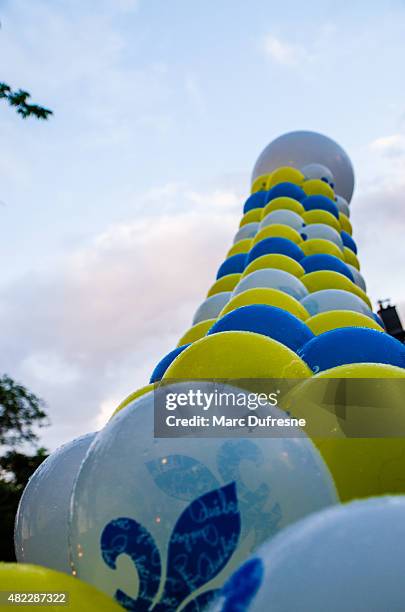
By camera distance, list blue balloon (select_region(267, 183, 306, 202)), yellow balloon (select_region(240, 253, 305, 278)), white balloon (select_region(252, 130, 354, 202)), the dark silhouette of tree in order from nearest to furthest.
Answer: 1. yellow balloon (select_region(240, 253, 305, 278))
2. blue balloon (select_region(267, 183, 306, 202))
3. white balloon (select_region(252, 130, 354, 202))
4. the dark silhouette of tree

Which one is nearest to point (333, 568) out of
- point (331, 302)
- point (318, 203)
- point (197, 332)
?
point (331, 302)

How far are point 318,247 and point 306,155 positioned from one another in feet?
9.20

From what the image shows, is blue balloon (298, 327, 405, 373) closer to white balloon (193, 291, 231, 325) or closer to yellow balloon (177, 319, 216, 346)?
yellow balloon (177, 319, 216, 346)

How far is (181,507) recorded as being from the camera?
1.38m

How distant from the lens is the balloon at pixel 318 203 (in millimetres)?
6309

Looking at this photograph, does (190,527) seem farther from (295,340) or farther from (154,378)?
(154,378)

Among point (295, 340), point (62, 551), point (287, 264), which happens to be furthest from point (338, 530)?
point (287, 264)

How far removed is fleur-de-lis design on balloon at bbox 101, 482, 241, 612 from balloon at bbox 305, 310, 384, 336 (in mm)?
1771

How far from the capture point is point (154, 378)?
3.18 m

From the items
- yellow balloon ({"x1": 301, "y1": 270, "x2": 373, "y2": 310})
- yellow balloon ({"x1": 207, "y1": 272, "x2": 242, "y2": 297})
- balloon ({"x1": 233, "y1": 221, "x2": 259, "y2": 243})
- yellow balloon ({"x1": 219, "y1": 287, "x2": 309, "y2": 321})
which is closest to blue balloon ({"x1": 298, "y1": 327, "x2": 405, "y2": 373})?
yellow balloon ({"x1": 219, "y1": 287, "x2": 309, "y2": 321})

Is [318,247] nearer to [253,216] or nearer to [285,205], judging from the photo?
[285,205]

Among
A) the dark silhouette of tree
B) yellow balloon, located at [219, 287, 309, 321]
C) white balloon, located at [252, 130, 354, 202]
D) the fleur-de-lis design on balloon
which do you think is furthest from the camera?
the dark silhouette of tree

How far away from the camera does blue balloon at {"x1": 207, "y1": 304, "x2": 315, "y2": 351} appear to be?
2.73 meters

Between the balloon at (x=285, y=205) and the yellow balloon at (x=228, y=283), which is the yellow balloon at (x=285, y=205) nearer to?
the balloon at (x=285, y=205)
